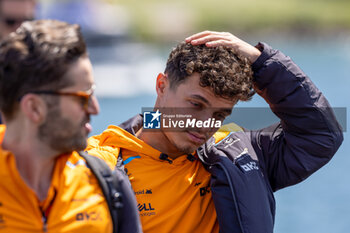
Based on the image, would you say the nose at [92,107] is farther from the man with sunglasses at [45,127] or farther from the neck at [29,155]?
the neck at [29,155]

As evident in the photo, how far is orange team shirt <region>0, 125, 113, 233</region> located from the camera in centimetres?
225

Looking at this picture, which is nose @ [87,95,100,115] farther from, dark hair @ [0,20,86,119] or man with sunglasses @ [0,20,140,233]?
dark hair @ [0,20,86,119]

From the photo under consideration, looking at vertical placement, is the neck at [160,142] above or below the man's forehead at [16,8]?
below

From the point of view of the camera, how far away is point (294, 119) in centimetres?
313

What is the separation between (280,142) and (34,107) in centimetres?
157

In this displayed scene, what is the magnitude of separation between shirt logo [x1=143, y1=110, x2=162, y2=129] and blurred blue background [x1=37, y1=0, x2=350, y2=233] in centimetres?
94

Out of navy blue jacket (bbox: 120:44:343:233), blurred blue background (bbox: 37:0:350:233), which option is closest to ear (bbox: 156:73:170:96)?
navy blue jacket (bbox: 120:44:343:233)

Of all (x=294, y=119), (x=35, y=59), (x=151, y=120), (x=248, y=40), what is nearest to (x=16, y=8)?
(x=151, y=120)

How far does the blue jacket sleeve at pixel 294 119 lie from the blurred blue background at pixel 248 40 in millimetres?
1034

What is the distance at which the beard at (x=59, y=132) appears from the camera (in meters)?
2.28

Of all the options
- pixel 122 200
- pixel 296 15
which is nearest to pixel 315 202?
pixel 122 200

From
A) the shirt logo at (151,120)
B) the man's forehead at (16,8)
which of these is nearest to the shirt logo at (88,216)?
the shirt logo at (151,120)

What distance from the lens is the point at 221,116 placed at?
9.96 ft

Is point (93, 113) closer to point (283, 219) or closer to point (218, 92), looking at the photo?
point (218, 92)
